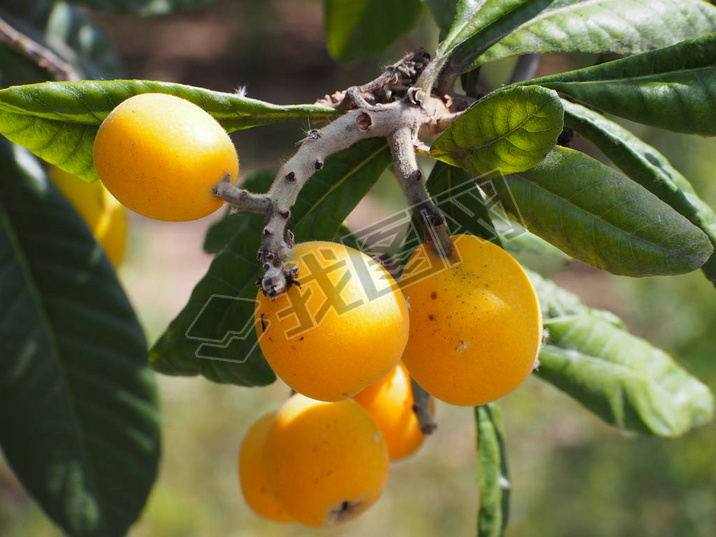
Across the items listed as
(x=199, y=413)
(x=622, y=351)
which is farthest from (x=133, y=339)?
(x=199, y=413)

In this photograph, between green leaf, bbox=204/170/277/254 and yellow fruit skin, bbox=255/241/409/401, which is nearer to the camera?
yellow fruit skin, bbox=255/241/409/401

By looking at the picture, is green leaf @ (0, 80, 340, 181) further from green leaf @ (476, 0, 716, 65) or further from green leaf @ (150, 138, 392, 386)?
green leaf @ (476, 0, 716, 65)

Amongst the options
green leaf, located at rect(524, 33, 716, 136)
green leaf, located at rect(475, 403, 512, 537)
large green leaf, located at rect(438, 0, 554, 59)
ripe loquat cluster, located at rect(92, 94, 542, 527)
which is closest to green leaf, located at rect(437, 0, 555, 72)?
large green leaf, located at rect(438, 0, 554, 59)

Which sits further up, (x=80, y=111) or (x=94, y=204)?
(x=80, y=111)

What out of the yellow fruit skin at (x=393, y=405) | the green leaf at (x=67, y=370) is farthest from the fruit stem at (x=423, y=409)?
the green leaf at (x=67, y=370)

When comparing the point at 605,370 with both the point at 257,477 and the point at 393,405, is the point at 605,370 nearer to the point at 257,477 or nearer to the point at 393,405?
the point at 393,405

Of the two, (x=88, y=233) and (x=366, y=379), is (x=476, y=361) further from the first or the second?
(x=88, y=233)

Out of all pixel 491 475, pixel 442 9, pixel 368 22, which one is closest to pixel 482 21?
pixel 442 9

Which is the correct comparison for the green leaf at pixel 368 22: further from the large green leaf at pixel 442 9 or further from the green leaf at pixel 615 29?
the green leaf at pixel 615 29
